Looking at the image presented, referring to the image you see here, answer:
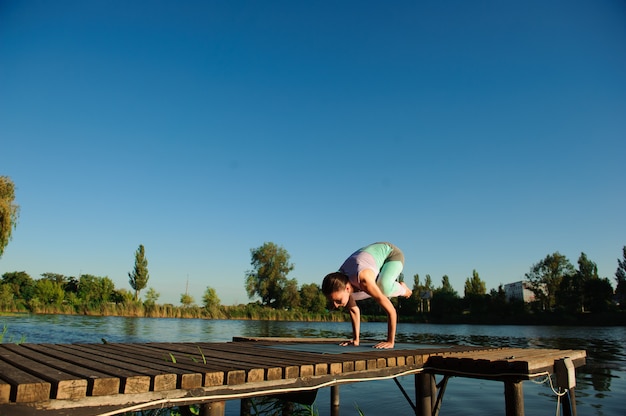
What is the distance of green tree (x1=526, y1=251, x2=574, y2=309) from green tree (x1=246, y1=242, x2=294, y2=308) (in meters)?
38.5

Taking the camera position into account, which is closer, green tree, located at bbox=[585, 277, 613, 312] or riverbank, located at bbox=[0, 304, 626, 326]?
riverbank, located at bbox=[0, 304, 626, 326]

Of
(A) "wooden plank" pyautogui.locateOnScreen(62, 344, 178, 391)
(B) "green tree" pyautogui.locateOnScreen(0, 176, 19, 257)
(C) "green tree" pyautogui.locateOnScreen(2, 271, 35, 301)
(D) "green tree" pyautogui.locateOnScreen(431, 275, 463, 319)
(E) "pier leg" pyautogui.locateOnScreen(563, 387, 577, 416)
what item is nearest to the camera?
(A) "wooden plank" pyautogui.locateOnScreen(62, 344, 178, 391)

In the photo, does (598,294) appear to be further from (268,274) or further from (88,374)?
(88,374)

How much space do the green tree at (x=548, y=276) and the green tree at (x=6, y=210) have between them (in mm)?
66872

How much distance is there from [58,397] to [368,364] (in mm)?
2472

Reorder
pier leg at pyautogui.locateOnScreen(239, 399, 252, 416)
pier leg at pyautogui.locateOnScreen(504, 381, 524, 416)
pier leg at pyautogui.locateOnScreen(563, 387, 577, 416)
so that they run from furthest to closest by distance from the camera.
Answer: pier leg at pyautogui.locateOnScreen(239, 399, 252, 416), pier leg at pyautogui.locateOnScreen(563, 387, 577, 416), pier leg at pyautogui.locateOnScreen(504, 381, 524, 416)

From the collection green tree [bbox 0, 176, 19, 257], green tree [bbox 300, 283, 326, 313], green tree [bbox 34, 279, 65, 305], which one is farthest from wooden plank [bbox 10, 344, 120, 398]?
green tree [bbox 300, 283, 326, 313]

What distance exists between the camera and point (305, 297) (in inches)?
2825

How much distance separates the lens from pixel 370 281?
5.00 meters

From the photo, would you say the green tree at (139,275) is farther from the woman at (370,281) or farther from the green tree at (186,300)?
the woman at (370,281)

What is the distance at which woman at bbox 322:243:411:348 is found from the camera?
4969 mm

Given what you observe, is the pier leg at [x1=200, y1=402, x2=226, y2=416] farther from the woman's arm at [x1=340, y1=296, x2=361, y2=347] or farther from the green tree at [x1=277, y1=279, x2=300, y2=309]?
the green tree at [x1=277, y1=279, x2=300, y2=309]

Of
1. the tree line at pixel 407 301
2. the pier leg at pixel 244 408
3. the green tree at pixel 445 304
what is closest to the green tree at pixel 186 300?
the tree line at pixel 407 301

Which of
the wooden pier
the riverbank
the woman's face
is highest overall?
the woman's face
